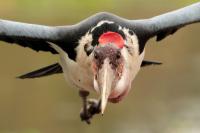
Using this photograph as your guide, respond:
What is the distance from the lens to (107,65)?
639 centimetres

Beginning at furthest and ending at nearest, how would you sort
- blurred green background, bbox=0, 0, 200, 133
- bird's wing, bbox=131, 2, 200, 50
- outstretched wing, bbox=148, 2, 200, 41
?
blurred green background, bbox=0, 0, 200, 133, outstretched wing, bbox=148, 2, 200, 41, bird's wing, bbox=131, 2, 200, 50

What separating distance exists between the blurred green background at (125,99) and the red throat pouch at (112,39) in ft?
9.88

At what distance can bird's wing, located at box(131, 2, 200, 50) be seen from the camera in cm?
734

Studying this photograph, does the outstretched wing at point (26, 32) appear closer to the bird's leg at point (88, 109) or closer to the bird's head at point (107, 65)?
the bird's head at point (107, 65)

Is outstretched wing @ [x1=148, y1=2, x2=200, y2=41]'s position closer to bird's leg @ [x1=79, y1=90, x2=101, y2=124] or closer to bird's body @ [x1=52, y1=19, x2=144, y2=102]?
bird's body @ [x1=52, y1=19, x2=144, y2=102]

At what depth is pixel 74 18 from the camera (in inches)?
559

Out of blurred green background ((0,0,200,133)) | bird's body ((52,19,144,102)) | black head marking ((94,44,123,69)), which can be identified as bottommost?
blurred green background ((0,0,200,133))

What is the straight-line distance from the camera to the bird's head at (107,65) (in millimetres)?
6344

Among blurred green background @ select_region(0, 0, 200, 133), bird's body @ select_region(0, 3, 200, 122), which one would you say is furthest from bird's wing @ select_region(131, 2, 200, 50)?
blurred green background @ select_region(0, 0, 200, 133)

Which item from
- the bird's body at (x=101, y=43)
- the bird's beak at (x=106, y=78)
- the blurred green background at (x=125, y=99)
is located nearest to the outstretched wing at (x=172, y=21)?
the bird's body at (x=101, y=43)

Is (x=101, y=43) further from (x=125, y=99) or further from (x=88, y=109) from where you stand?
(x=125, y=99)

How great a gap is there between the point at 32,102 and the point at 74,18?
Answer: 402 centimetres

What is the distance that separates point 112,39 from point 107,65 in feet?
0.99

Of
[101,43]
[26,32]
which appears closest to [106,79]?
[101,43]
